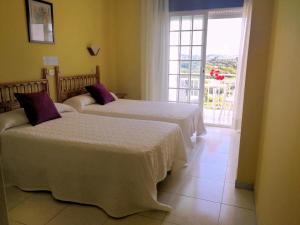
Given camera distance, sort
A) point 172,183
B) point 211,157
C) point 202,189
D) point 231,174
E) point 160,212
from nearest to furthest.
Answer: point 160,212
point 202,189
point 172,183
point 231,174
point 211,157

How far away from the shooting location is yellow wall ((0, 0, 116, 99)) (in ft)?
9.16

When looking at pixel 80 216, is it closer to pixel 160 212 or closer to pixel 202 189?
pixel 160 212

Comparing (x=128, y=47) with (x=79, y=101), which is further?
(x=128, y=47)

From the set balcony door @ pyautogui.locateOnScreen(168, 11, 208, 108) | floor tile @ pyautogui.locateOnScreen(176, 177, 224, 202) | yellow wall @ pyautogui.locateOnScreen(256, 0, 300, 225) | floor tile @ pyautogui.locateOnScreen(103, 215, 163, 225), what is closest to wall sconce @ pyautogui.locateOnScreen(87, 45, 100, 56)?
balcony door @ pyautogui.locateOnScreen(168, 11, 208, 108)

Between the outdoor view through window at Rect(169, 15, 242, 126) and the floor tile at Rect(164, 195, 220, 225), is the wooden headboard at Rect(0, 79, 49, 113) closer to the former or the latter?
the floor tile at Rect(164, 195, 220, 225)

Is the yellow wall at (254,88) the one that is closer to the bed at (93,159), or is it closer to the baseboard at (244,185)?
the baseboard at (244,185)

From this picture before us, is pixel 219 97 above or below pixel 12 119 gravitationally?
below

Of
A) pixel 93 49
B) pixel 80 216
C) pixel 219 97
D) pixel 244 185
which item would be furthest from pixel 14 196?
pixel 219 97

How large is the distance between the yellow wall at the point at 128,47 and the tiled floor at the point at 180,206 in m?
2.67

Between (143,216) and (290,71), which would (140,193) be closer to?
(143,216)

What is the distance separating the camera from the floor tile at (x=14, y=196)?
2181mm

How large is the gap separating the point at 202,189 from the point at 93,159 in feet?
3.85

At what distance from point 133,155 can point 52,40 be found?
238 cm

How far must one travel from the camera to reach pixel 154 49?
4.71 m
